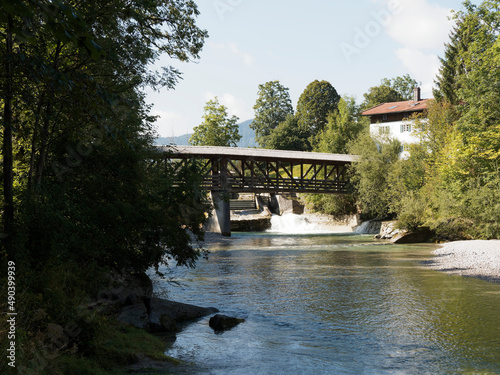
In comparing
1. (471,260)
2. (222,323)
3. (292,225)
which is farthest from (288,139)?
(222,323)

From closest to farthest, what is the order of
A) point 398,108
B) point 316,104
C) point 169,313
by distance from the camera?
1. point 169,313
2. point 398,108
3. point 316,104

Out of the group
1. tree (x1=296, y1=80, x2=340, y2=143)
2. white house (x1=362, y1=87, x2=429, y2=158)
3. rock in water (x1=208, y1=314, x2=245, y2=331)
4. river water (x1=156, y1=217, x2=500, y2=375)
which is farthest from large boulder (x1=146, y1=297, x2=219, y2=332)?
tree (x1=296, y1=80, x2=340, y2=143)

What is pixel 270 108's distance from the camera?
2562 inches

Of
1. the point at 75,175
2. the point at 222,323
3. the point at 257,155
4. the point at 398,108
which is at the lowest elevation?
the point at 222,323

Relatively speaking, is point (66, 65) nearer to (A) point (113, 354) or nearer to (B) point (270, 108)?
(A) point (113, 354)

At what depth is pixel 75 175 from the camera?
8.32m

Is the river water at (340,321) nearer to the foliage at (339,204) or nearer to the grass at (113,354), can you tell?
the grass at (113,354)

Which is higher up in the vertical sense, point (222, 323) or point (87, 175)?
point (87, 175)

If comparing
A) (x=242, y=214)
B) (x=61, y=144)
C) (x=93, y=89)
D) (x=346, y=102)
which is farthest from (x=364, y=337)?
(x=346, y=102)

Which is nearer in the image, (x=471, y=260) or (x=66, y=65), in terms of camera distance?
(x=66, y=65)

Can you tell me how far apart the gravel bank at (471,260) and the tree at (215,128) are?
27454 millimetres

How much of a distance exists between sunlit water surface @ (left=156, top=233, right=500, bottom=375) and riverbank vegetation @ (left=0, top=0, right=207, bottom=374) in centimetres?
163

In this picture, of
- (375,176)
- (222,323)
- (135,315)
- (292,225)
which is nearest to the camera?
(135,315)

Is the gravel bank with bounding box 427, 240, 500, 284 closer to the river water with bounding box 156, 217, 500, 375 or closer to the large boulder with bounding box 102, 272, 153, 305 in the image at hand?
the river water with bounding box 156, 217, 500, 375
